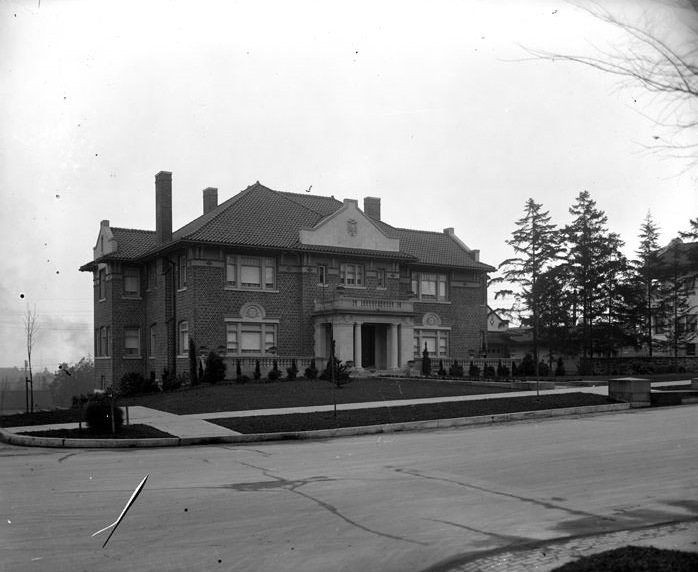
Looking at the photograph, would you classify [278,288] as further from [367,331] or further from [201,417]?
[201,417]

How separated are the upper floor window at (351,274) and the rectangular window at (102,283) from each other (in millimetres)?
15547

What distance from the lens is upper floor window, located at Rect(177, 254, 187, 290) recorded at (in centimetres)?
A: 4219

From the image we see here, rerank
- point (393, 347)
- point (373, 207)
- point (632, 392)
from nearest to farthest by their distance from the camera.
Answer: point (632, 392) < point (393, 347) < point (373, 207)

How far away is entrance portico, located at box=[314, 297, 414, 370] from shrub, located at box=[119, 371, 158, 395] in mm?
9064

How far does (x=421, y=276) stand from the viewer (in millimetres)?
50094

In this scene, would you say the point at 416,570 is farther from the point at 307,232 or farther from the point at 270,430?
the point at 307,232

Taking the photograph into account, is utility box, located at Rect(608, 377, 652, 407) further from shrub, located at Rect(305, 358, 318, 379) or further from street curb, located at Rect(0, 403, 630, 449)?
shrub, located at Rect(305, 358, 318, 379)

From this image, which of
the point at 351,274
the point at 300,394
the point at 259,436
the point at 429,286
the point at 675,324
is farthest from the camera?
the point at 675,324

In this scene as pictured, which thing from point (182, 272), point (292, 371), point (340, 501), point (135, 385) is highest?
point (182, 272)

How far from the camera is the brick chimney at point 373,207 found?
5309 centimetres

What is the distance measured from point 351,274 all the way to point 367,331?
3.74m

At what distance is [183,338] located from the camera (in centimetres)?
4300

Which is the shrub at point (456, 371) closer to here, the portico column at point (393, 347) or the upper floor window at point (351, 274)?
the portico column at point (393, 347)

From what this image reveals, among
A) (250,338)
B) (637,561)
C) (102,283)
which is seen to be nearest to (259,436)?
(637,561)
